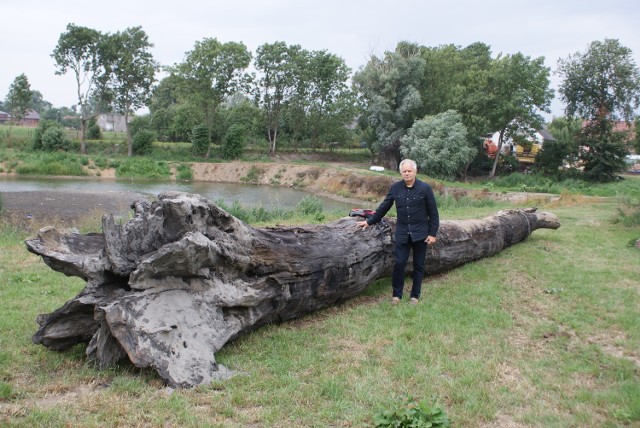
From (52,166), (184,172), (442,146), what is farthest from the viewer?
(184,172)

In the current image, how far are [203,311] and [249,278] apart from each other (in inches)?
27.3

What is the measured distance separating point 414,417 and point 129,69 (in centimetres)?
4483

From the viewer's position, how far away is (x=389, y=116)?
39.1 metres

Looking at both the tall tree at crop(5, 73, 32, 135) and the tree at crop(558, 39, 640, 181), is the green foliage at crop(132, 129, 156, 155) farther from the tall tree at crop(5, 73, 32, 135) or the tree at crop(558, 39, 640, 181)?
the tree at crop(558, 39, 640, 181)

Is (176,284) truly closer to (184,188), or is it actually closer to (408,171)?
(408,171)

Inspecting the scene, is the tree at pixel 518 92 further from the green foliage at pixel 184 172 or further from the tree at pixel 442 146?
the green foliage at pixel 184 172

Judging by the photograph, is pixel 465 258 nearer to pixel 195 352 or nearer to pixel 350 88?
pixel 195 352

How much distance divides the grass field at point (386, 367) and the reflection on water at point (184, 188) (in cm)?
2070

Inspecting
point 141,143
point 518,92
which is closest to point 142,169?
point 141,143

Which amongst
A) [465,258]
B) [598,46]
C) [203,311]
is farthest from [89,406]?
[598,46]

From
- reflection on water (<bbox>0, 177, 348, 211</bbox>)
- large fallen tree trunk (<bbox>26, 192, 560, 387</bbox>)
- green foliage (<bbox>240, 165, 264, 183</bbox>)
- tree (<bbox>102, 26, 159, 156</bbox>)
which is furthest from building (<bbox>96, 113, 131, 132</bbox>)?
large fallen tree trunk (<bbox>26, 192, 560, 387</bbox>)

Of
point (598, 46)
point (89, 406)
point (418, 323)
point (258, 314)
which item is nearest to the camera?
point (89, 406)

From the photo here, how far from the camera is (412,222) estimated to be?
6.34 meters

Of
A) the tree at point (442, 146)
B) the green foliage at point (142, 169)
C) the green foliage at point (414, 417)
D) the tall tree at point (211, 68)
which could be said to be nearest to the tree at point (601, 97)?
the tree at point (442, 146)
